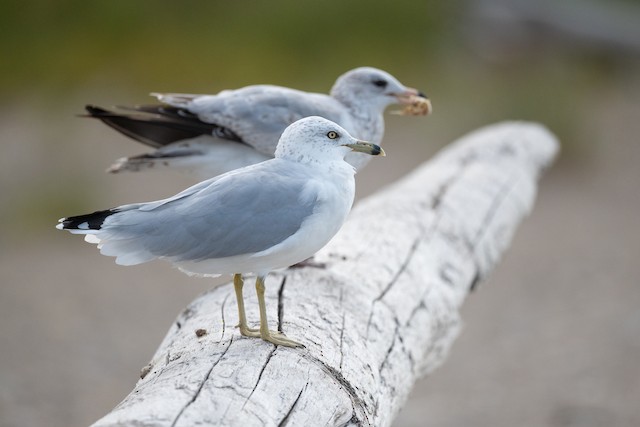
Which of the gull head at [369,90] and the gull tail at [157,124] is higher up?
the gull head at [369,90]

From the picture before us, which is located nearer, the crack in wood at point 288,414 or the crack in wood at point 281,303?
the crack in wood at point 288,414

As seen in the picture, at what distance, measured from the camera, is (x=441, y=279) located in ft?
13.4

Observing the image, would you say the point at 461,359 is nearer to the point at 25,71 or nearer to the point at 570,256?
the point at 570,256

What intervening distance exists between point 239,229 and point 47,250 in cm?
510

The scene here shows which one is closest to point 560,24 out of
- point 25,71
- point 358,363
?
point 25,71

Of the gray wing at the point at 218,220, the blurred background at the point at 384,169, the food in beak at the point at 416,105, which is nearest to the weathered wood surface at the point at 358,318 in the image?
the gray wing at the point at 218,220

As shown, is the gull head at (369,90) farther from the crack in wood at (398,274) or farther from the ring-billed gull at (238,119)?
the crack in wood at (398,274)

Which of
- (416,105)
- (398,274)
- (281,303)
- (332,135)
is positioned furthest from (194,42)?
(332,135)

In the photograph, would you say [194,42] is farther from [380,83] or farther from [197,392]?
[197,392]

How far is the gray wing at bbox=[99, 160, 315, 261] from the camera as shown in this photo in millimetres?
2793

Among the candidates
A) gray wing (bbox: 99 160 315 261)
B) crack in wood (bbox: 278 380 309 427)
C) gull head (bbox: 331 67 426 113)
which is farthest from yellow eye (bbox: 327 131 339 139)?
gull head (bbox: 331 67 426 113)

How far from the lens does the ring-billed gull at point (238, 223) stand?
2787mm

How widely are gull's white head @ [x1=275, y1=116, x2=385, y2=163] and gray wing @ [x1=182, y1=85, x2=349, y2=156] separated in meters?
1.03

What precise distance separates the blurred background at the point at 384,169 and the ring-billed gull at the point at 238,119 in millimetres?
1837
